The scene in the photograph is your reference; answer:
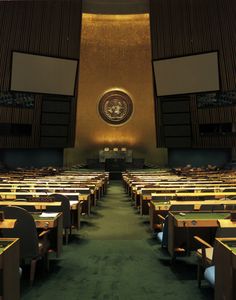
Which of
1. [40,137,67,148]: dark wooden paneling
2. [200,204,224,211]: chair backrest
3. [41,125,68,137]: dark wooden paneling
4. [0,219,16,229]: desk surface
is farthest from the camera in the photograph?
[41,125,68,137]: dark wooden paneling

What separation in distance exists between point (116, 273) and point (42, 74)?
2031 cm

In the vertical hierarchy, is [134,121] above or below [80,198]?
above

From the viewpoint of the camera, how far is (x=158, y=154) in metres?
27.3

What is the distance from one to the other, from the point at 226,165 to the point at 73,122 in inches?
444

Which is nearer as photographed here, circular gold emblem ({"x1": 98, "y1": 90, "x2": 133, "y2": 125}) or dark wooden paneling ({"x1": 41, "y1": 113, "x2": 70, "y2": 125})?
dark wooden paneling ({"x1": 41, "y1": 113, "x2": 70, "y2": 125})

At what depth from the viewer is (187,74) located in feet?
75.9

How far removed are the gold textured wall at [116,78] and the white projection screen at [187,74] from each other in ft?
13.4

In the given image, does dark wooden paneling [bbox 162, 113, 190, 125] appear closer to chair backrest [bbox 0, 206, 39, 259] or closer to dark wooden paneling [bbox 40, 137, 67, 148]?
dark wooden paneling [bbox 40, 137, 67, 148]

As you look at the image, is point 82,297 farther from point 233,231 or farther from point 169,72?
point 169,72

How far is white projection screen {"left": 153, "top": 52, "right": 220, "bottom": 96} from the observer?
2259cm

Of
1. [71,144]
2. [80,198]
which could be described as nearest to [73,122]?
[71,144]

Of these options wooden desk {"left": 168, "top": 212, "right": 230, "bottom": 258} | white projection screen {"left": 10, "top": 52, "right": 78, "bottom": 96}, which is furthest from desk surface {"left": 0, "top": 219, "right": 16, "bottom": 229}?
white projection screen {"left": 10, "top": 52, "right": 78, "bottom": 96}

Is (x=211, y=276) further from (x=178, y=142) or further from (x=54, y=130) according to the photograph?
(x=54, y=130)

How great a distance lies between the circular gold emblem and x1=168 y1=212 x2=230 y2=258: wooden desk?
23205 mm
